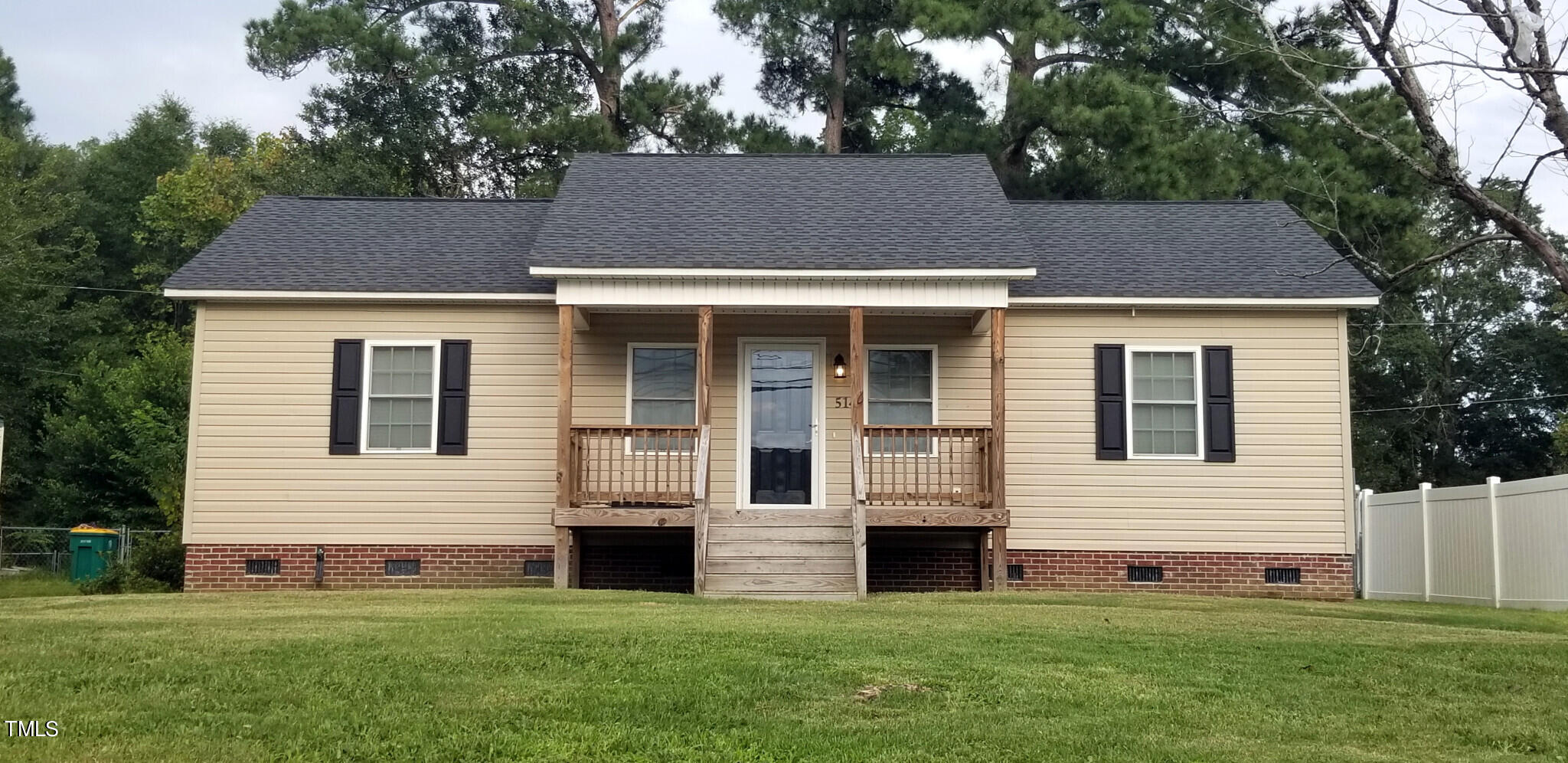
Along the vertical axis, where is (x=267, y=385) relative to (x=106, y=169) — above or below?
below

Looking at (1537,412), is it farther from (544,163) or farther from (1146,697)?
(1146,697)

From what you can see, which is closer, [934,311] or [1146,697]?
[1146,697]

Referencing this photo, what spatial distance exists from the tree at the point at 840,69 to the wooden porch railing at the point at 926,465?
13.3 m

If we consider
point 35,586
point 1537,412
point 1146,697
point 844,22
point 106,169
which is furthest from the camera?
point 106,169

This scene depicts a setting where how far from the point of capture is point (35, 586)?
18.7 meters

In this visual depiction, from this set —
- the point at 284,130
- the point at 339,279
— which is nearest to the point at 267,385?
the point at 339,279

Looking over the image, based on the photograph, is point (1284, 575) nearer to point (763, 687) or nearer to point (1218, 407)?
point (1218, 407)

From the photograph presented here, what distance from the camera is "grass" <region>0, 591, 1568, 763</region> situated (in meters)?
6.15

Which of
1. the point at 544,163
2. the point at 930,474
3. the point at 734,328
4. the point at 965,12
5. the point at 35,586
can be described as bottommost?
the point at 35,586

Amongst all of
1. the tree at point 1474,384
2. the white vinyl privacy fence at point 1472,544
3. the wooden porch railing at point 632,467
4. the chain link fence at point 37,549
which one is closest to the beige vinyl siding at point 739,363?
the wooden porch railing at point 632,467

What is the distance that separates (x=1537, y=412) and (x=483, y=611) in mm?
31539

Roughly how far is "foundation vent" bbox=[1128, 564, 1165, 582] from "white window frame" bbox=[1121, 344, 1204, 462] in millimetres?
1095

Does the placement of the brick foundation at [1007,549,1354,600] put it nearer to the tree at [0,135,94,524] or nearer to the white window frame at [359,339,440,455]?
the white window frame at [359,339,440,455]

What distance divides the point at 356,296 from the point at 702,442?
3948mm
